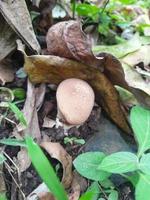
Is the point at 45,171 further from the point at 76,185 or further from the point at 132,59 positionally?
the point at 132,59

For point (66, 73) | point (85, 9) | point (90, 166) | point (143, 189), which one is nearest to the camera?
point (143, 189)

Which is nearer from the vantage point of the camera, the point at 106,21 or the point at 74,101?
the point at 74,101

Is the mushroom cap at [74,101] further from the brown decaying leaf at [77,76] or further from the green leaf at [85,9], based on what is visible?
the green leaf at [85,9]

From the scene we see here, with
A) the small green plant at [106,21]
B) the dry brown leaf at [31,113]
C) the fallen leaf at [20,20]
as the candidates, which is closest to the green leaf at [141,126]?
the dry brown leaf at [31,113]

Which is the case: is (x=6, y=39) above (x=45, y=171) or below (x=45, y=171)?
above

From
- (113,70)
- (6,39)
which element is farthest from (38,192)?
(6,39)

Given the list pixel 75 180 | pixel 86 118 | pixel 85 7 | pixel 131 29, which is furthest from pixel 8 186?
pixel 131 29

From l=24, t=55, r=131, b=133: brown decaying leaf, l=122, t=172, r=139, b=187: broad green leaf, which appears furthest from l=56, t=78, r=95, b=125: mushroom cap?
l=122, t=172, r=139, b=187: broad green leaf

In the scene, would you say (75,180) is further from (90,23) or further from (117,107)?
(90,23)
